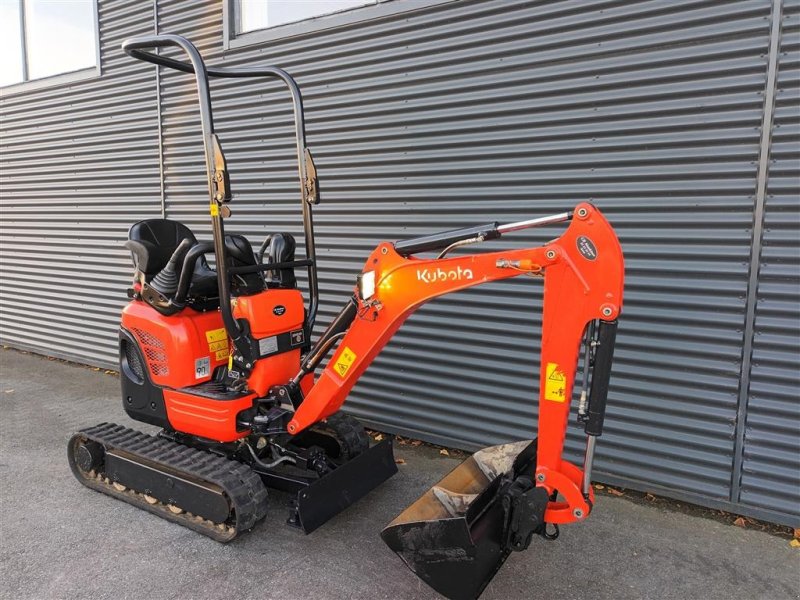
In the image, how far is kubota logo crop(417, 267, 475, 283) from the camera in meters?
2.77

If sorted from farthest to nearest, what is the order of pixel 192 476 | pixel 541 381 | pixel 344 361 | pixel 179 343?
pixel 179 343 < pixel 192 476 < pixel 344 361 < pixel 541 381

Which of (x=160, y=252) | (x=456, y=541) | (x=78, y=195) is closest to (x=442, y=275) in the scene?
(x=456, y=541)

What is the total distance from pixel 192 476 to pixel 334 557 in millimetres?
966

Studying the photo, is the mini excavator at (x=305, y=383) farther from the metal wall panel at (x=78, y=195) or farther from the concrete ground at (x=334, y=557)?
the metal wall panel at (x=78, y=195)

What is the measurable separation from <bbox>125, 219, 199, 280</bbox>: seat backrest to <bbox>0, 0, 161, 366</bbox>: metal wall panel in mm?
2621

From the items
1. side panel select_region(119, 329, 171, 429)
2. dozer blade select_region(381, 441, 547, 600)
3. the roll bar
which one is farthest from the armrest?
dozer blade select_region(381, 441, 547, 600)

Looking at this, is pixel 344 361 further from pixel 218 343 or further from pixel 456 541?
pixel 456 541

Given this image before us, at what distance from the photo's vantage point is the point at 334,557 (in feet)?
10.3

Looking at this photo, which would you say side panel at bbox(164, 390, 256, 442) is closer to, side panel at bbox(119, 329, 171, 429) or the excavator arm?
side panel at bbox(119, 329, 171, 429)

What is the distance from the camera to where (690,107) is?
358 cm

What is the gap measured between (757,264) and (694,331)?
533 millimetres

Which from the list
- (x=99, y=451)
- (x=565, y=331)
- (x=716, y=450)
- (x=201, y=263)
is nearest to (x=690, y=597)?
(x=716, y=450)

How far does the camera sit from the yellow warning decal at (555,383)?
2588mm

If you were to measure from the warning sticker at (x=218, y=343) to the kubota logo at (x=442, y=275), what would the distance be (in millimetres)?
1609
